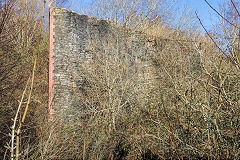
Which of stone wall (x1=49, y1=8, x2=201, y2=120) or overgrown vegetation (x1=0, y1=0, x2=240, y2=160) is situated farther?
stone wall (x1=49, y1=8, x2=201, y2=120)

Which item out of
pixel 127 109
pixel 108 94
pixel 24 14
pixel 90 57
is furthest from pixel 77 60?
pixel 24 14

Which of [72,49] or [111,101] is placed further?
[72,49]

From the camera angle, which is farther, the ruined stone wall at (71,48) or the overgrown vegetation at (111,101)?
the ruined stone wall at (71,48)

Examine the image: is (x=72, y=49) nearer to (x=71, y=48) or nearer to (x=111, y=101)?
(x=71, y=48)

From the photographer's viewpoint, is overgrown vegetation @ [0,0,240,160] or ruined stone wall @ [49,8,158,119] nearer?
overgrown vegetation @ [0,0,240,160]

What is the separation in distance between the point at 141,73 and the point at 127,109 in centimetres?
Result: 247

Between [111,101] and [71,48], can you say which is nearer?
[111,101]

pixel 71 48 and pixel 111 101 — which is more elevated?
pixel 71 48

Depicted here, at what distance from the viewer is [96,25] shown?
8883mm

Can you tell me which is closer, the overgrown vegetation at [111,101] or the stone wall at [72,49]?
the overgrown vegetation at [111,101]

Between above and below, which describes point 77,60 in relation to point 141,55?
below

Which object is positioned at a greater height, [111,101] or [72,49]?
[72,49]

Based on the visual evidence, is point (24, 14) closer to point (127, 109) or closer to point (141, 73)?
point (141, 73)

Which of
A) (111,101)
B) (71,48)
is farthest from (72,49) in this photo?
(111,101)
